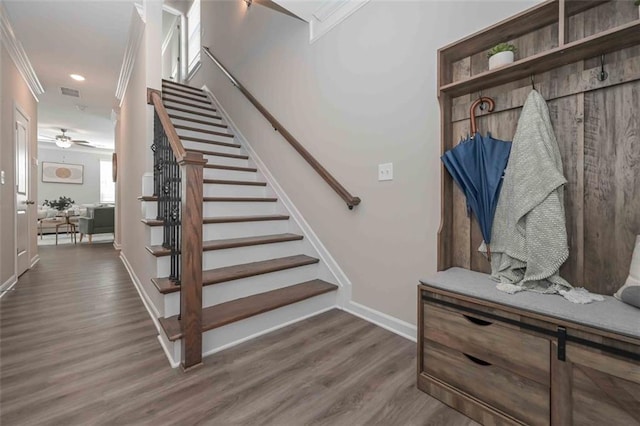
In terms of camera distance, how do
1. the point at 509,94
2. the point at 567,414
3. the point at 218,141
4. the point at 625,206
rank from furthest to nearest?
the point at 218,141 → the point at 509,94 → the point at 625,206 → the point at 567,414

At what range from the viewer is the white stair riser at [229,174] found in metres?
3.17

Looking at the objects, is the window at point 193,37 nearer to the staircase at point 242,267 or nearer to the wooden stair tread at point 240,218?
the staircase at point 242,267

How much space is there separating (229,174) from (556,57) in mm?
2931

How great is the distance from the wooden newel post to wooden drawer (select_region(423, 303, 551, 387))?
1205 mm

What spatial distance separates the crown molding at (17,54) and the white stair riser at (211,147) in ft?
6.06

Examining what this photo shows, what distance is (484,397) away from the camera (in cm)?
120

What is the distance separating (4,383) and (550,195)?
276 cm

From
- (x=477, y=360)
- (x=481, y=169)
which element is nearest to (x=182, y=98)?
(x=481, y=169)

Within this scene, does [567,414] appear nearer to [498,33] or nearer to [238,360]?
[238,360]

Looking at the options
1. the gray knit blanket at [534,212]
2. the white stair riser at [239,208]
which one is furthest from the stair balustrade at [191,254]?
the gray knit blanket at [534,212]

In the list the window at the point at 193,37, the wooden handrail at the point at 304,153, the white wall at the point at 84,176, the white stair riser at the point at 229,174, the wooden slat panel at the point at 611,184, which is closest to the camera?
the wooden slat panel at the point at 611,184

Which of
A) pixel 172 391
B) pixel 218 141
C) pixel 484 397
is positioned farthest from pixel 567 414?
pixel 218 141

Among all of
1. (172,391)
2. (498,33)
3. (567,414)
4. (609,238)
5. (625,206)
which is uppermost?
(498,33)

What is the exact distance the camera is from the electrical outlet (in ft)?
6.67
